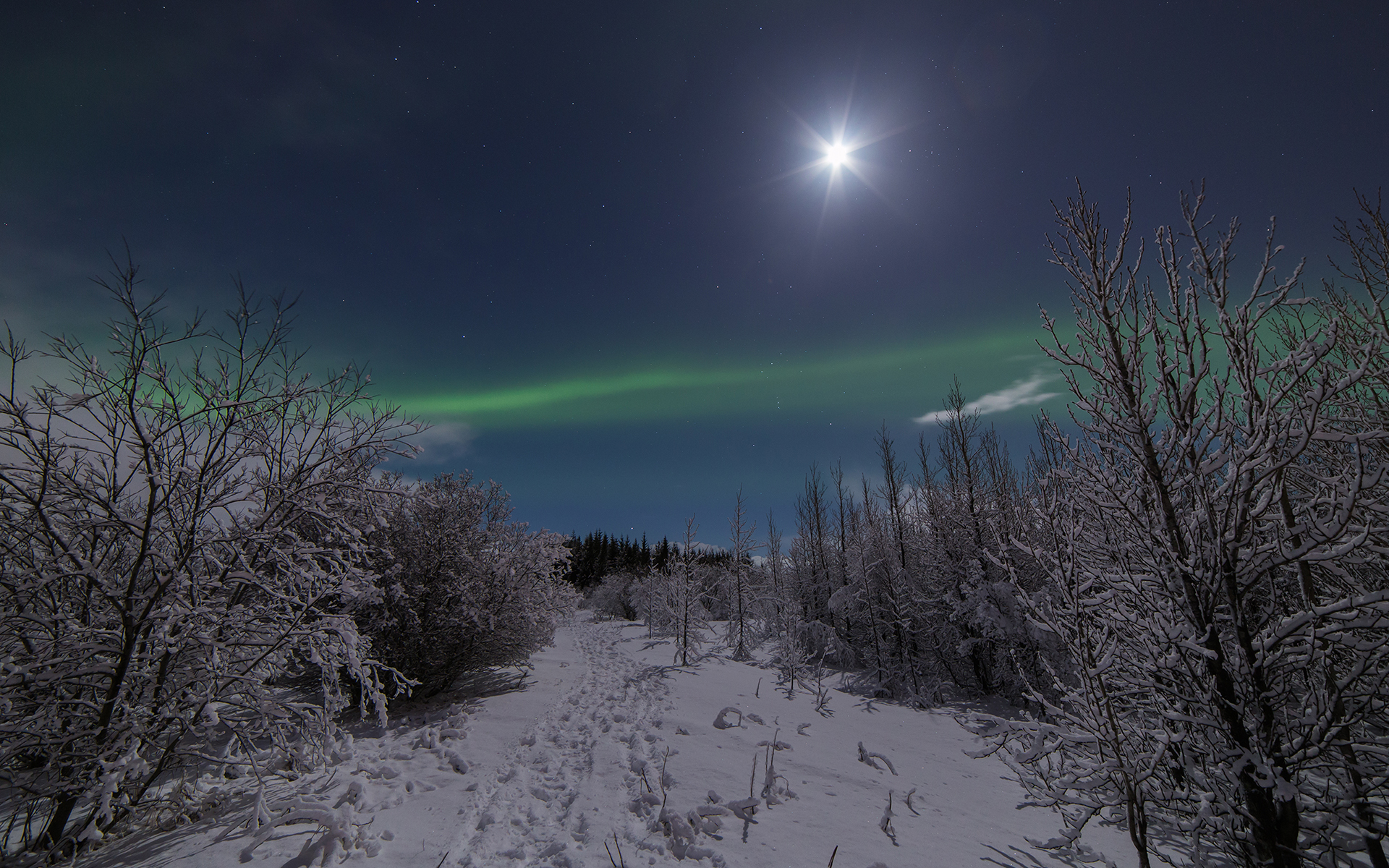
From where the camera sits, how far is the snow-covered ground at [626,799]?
13.8ft

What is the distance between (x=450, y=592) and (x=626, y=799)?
595cm

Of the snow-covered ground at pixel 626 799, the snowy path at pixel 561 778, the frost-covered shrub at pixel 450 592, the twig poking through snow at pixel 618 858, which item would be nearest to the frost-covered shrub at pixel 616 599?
the frost-covered shrub at pixel 450 592

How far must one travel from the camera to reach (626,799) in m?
5.37

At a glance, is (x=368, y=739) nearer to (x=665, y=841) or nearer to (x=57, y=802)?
(x=57, y=802)

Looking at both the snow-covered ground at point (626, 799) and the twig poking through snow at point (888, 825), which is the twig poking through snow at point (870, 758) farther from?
the twig poking through snow at point (888, 825)

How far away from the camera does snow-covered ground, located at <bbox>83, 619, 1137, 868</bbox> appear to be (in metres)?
4.20

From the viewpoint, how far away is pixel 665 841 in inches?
175

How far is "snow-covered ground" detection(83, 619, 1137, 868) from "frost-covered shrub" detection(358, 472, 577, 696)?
126 cm

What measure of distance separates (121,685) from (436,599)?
19.2 feet

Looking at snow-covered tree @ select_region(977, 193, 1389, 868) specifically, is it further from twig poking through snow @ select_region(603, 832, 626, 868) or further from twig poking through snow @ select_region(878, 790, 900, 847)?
twig poking through snow @ select_region(603, 832, 626, 868)

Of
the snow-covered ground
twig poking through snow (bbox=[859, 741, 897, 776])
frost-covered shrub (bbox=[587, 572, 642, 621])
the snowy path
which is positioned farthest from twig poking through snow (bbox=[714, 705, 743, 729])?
frost-covered shrub (bbox=[587, 572, 642, 621])

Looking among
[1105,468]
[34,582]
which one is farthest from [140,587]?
[1105,468]

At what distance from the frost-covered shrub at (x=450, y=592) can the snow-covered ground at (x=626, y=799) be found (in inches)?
49.7

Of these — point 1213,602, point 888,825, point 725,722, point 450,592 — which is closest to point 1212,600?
point 1213,602
